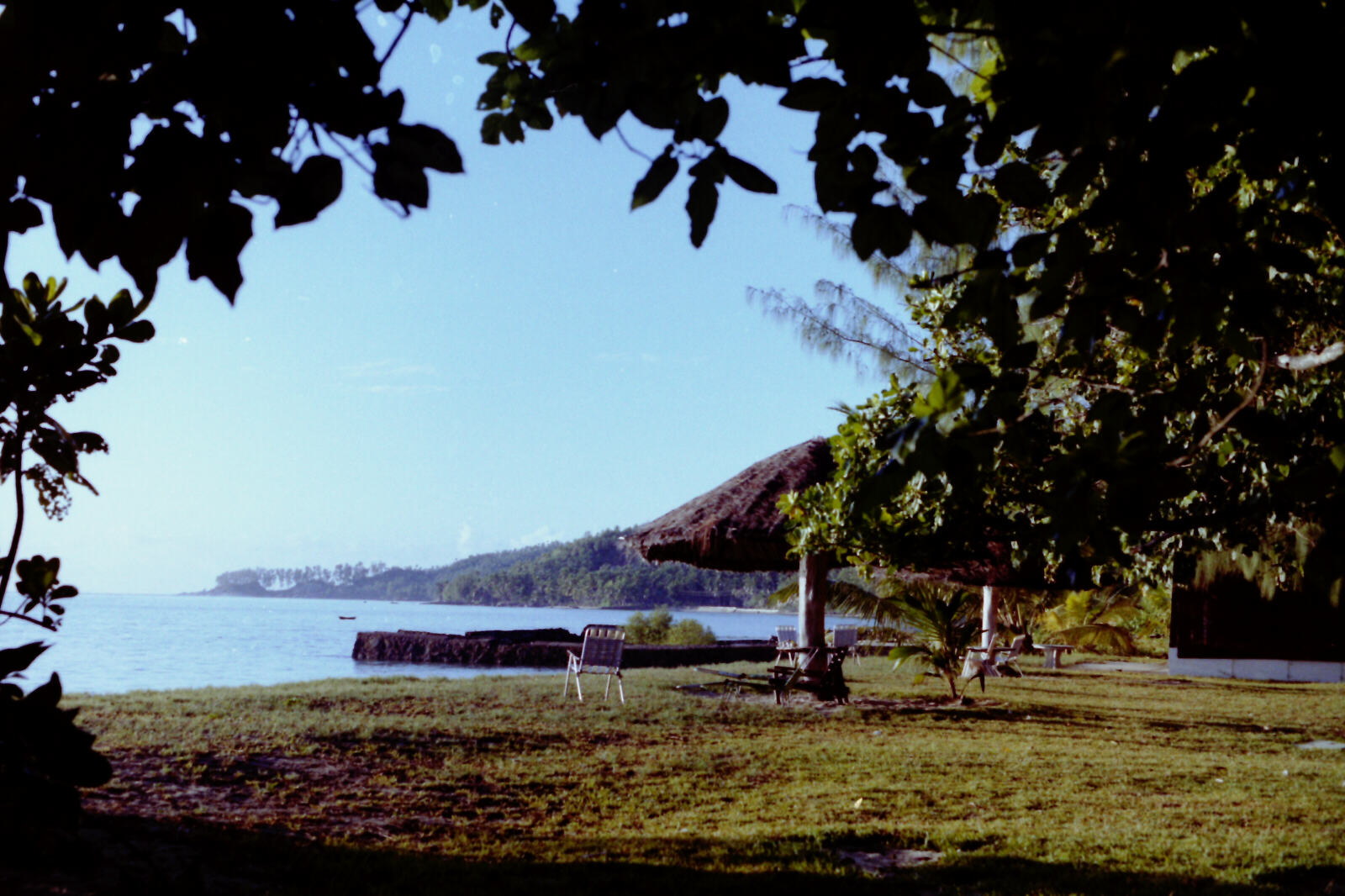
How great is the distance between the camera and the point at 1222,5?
171 centimetres

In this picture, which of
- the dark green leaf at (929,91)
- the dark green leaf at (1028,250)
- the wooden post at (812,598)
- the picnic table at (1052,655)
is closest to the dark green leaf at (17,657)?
the dark green leaf at (929,91)

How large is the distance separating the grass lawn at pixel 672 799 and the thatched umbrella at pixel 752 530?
1927mm

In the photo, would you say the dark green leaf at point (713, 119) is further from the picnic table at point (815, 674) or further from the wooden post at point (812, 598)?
the wooden post at point (812, 598)

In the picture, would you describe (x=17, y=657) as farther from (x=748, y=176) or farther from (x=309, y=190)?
(x=748, y=176)

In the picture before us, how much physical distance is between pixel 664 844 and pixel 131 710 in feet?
18.8

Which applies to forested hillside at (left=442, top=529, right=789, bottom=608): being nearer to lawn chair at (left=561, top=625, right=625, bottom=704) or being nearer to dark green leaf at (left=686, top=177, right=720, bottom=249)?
lawn chair at (left=561, top=625, right=625, bottom=704)

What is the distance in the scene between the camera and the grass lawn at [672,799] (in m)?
3.83

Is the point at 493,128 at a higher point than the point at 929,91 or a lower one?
higher

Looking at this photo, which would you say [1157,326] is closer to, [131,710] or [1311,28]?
[1311,28]

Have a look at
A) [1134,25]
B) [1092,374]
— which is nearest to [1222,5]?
[1134,25]

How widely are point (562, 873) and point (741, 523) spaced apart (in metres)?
7.21

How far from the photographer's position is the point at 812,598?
11742 millimetres

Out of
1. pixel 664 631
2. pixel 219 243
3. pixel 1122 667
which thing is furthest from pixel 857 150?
pixel 664 631

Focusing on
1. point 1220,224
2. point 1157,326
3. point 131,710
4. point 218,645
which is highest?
point 1220,224
